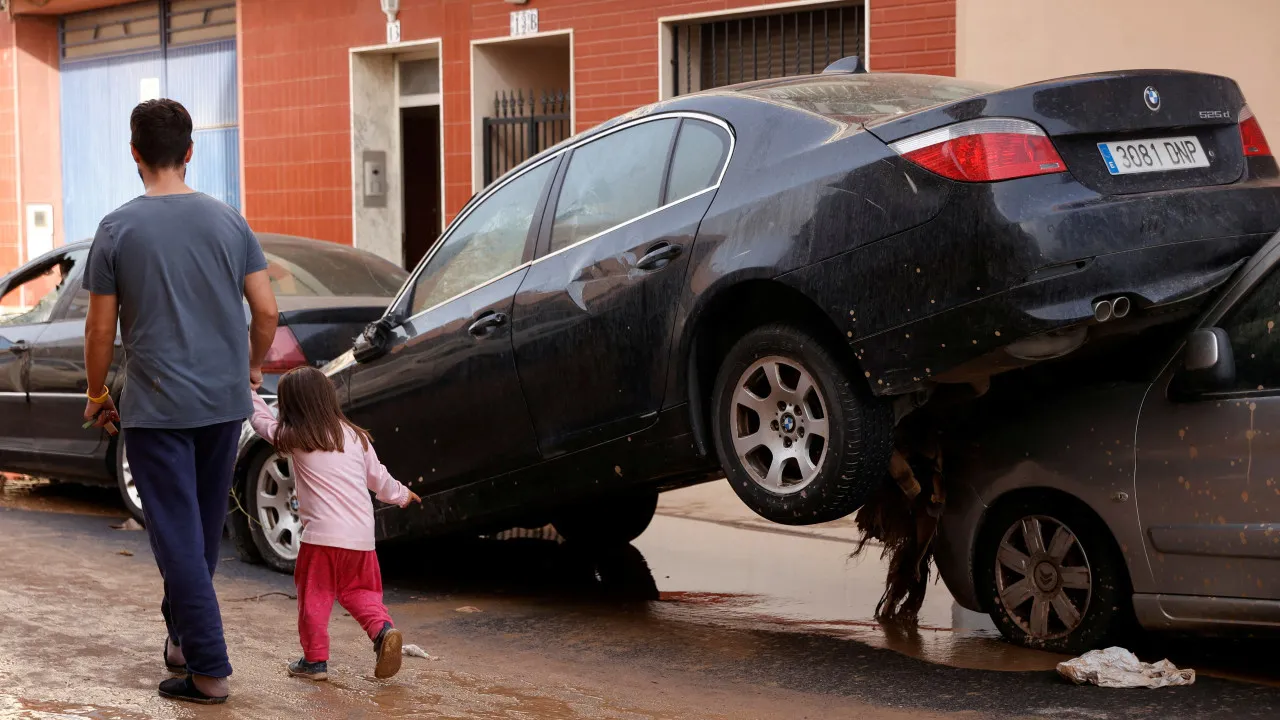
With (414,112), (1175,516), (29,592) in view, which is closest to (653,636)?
(1175,516)

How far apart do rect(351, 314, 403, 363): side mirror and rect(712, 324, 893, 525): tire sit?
5.82 ft

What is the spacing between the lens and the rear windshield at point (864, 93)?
555cm

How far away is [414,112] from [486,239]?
10530 millimetres

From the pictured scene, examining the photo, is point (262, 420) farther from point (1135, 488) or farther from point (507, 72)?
point (507, 72)

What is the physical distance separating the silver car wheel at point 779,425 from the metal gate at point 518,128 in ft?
32.0

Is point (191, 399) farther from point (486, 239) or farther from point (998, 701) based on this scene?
point (998, 701)

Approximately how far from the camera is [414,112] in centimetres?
1681

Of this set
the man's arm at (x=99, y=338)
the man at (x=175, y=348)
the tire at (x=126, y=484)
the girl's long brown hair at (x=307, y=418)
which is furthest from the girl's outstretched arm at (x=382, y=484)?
the tire at (x=126, y=484)

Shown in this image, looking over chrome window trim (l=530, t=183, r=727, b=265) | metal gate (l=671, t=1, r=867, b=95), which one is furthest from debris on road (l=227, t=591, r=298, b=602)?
metal gate (l=671, t=1, r=867, b=95)

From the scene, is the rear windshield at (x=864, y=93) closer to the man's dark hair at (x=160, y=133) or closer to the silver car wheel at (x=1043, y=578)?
the silver car wheel at (x=1043, y=578)

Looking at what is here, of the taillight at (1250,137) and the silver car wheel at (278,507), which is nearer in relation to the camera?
the taillight at (1250,137)

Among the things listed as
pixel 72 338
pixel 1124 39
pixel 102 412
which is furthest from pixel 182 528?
pixel 1124 39

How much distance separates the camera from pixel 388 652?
17.2 feet

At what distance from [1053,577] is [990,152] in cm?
143
